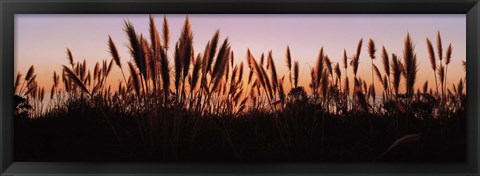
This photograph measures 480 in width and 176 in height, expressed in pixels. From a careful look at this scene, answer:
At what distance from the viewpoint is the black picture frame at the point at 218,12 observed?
6.96 ft

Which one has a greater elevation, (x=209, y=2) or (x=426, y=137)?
(x=209, y=2)


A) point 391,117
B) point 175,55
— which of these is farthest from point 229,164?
point 391,117

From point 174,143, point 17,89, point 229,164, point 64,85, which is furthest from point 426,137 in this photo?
point 17,89

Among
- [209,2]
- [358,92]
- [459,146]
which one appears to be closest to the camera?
[209,2]

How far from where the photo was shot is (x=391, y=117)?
252 cm

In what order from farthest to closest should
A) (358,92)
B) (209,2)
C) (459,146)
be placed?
(358,92), (459,146), (209,2)

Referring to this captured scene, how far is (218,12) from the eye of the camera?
215 cm

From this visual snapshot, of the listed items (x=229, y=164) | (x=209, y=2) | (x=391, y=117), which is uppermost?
(x=209, y=2)

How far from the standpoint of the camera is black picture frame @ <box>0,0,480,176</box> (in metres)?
2.12

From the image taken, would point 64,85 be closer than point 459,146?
No

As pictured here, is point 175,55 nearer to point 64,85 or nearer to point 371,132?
point 64,85

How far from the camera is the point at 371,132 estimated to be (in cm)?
238

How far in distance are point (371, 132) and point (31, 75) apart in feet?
5.16

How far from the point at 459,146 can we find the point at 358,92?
1.64 ft
